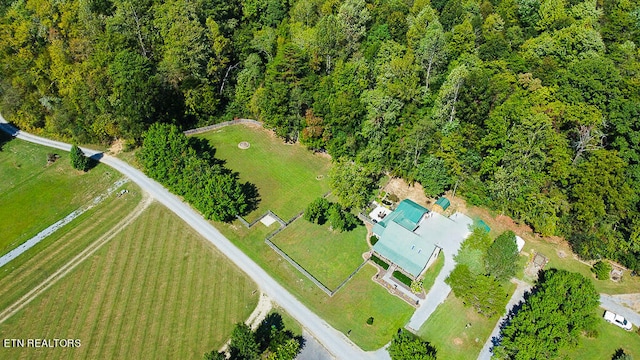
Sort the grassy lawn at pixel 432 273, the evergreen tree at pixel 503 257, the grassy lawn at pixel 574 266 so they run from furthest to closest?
the grassy lawn at pixel 574 266
the grassy lawn at pixel 432 273
the evergreen tree at pixel 503 257

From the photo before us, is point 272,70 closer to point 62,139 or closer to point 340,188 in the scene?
point 340,188

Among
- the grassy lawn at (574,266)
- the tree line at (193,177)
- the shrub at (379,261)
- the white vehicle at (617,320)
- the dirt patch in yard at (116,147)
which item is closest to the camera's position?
the white vehicle at (617,320)

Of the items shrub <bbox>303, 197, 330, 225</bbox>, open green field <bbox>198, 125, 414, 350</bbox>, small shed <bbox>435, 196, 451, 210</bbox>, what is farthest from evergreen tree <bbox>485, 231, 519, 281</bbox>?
shrub <bbox>303, 197, 330, 225</bbox>

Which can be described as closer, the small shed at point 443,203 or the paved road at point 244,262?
the paved road at point 244,262

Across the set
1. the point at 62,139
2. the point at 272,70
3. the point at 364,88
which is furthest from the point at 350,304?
the point at 62,139

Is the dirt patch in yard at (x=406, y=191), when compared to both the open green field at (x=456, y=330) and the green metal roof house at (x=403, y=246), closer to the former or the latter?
the green metal roof house at (x=403, y=246)

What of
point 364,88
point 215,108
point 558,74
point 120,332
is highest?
point 558,74

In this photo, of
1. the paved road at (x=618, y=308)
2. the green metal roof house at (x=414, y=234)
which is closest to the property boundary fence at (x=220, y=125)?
the green metal roof house at (x=414, y=234)

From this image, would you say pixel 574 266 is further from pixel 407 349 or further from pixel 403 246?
pixel 407 349
